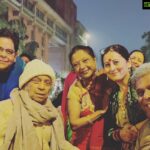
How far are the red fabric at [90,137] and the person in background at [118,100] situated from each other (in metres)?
0.06

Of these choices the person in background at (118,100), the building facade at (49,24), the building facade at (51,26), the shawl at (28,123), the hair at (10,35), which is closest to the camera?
the shawl at (28,123)

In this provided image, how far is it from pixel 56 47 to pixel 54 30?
3.24 m

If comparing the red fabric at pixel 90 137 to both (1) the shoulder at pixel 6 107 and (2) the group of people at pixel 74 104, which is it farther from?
(1) the shoulder at pixel 6 107

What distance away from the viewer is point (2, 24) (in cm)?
1285

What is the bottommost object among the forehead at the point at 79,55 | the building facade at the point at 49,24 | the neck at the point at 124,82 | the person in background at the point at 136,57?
the neck at the point at 124,82

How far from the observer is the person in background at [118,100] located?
11.5ft

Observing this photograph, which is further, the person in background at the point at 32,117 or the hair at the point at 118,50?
the hair at the point at 118,50

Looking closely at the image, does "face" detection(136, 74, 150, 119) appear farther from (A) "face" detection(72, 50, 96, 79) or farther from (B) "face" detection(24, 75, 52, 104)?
(A) "face" detection(72, 50, 96, 79)

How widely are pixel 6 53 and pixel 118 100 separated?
103 centimetres

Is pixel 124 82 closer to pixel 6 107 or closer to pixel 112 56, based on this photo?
pixel 112 56

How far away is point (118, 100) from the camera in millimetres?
3631

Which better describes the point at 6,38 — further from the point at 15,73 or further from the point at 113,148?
the point at 113,148

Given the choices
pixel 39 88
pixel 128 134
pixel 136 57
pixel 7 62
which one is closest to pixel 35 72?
pixel 39 88

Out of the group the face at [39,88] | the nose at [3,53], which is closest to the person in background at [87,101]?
the face at [39,88]
